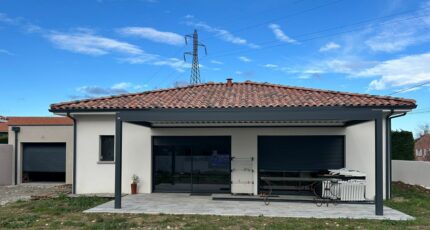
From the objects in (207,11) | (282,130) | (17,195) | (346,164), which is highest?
(207,11)

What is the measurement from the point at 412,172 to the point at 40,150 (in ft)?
57.8

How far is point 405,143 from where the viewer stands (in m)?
23.6

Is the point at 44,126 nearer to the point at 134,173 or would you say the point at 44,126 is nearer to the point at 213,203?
the point at 134,173

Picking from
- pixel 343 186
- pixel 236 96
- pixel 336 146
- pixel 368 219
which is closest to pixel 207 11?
pixel 236 96

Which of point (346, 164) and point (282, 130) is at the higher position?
point (282, 130)

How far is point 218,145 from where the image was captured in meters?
15.5

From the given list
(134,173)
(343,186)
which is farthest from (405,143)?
(134,173)

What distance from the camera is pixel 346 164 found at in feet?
48.6

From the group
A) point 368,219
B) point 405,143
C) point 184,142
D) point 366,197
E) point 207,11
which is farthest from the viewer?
point 405,143

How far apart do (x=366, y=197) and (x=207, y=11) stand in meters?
10.5

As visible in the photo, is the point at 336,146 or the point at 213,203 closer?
the point at 213,203

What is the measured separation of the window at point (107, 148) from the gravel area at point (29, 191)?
2194mm

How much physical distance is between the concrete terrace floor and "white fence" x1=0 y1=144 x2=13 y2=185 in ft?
29.2

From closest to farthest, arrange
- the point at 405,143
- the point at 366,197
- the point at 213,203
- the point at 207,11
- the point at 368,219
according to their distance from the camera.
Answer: the point at 368,219
the point at 213,203
the point at 366,197
the point at 207,11
the point at 405,143
